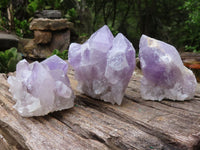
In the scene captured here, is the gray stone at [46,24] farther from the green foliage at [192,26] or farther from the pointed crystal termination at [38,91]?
the pointed crystal termination at [38,91]

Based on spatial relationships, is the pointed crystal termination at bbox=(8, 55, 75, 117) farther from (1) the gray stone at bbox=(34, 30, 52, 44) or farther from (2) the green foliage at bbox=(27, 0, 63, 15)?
(2) the green foliage at bbox=(27, 0, 63, 15)

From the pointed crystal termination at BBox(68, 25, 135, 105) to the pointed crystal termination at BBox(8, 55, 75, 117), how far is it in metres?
0.20

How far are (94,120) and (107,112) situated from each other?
12 cm

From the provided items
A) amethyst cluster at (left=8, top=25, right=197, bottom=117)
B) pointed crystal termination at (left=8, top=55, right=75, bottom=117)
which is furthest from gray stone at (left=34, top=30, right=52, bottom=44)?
pointed crystal termination at (left=8, top=55, right=75, bottom=117)

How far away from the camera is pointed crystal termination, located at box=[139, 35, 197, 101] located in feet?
4.15

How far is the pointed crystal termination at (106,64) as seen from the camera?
3.91ft

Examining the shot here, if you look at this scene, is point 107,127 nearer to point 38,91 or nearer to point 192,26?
point 38,91

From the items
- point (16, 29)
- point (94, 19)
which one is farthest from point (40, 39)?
point (94, 19)

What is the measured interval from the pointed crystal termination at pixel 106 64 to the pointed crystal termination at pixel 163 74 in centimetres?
12

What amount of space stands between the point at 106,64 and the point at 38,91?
433 millimetres

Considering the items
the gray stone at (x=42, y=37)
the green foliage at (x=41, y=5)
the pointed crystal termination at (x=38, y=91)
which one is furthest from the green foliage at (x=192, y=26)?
the green foliage at (x=41, y=5)

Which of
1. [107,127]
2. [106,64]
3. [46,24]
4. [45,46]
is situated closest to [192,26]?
[46,24]

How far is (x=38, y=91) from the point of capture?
1.08 m

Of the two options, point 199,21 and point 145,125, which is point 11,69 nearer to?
point 145,125
